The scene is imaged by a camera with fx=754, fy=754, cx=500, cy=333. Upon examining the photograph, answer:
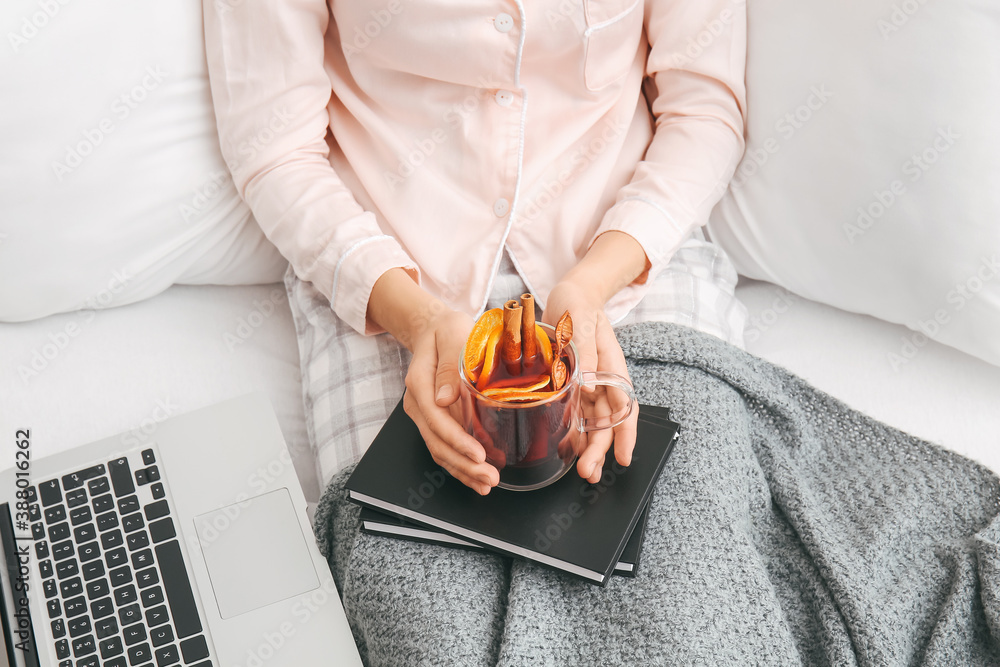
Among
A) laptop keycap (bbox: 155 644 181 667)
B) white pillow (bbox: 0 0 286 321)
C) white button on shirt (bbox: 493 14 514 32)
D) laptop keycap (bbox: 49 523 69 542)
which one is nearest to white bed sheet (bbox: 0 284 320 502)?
white pillow (bbox: 0 0 286 321)

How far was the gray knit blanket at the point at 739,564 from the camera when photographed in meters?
0.62

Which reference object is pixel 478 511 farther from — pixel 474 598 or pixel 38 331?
pixel 38 331

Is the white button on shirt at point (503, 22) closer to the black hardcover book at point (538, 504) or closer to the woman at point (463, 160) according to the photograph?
the woman at point (463, 160)

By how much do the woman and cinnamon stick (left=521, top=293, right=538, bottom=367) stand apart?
0.69 feet

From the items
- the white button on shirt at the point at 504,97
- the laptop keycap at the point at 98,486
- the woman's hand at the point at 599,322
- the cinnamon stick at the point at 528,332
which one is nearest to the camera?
the cinnamon stick at the point at 528,332

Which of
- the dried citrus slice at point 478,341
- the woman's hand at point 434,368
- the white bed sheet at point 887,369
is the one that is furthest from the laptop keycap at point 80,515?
the white bed sheet at point 887,369

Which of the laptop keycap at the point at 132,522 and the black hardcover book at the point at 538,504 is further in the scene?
the laptop keycap at the point at 132,522

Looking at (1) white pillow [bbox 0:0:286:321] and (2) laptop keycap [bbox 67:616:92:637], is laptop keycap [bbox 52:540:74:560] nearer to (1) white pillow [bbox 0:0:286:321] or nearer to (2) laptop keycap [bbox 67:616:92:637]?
(2) laptop keycap [bbox 67:616:92:637]

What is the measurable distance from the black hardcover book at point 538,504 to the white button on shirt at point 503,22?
0.45 m

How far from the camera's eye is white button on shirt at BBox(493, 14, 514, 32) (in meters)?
0.81

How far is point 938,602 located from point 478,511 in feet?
1.42

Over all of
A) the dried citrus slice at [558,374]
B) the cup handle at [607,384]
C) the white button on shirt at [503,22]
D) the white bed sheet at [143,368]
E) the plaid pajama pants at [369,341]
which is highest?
the white button on shirt at [503,22]

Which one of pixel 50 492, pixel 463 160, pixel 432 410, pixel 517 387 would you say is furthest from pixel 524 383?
pixel 50 492

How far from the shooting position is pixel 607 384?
2.01ft
